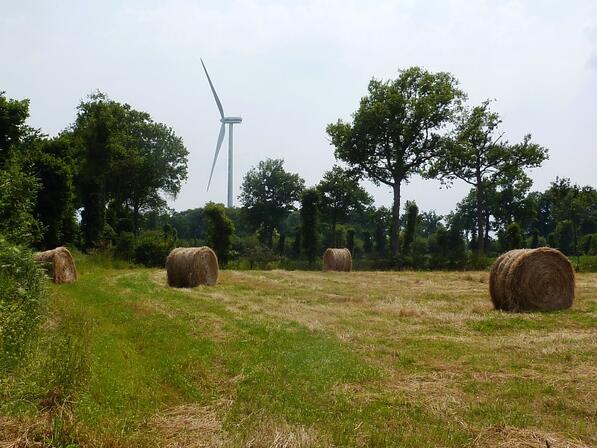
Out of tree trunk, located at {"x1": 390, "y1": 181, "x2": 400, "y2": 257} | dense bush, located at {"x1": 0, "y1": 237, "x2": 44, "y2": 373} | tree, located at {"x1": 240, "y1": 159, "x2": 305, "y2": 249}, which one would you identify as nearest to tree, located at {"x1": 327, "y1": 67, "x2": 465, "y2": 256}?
tree trunk, located at {"x1": 390, "y1": 181, "x2": 400, "y2": 257}

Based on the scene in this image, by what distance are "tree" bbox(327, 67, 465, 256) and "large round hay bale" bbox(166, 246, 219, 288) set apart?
89.3ft

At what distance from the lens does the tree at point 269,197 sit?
7162 centimetres

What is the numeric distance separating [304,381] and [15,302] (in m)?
3.69

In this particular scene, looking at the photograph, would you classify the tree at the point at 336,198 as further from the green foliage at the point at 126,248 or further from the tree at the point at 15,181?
the tree at the point at 15,181

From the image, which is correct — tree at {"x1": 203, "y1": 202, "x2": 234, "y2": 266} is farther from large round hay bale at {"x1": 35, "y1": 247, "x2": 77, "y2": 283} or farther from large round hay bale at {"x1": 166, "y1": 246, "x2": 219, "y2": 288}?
large round hay bale at {"x1": 166, "y1": 246, "x2": 219, "y2": 288}

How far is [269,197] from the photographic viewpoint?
72438mm

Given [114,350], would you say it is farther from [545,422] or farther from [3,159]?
[3,159]

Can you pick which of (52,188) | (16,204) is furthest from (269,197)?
(16,204)

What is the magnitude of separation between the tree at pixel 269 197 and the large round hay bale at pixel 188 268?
51.8 metres

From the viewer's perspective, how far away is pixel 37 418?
4.55 metres

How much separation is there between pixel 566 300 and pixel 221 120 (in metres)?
49.6

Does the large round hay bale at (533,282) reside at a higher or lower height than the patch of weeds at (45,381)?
higher

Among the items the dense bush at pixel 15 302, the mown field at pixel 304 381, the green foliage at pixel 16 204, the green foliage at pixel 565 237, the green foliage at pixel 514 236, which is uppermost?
the green foliage at pixel 565 237

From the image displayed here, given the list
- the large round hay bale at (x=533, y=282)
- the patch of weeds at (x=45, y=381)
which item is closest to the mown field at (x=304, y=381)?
the patch of weeds at (x=45, y=381)
